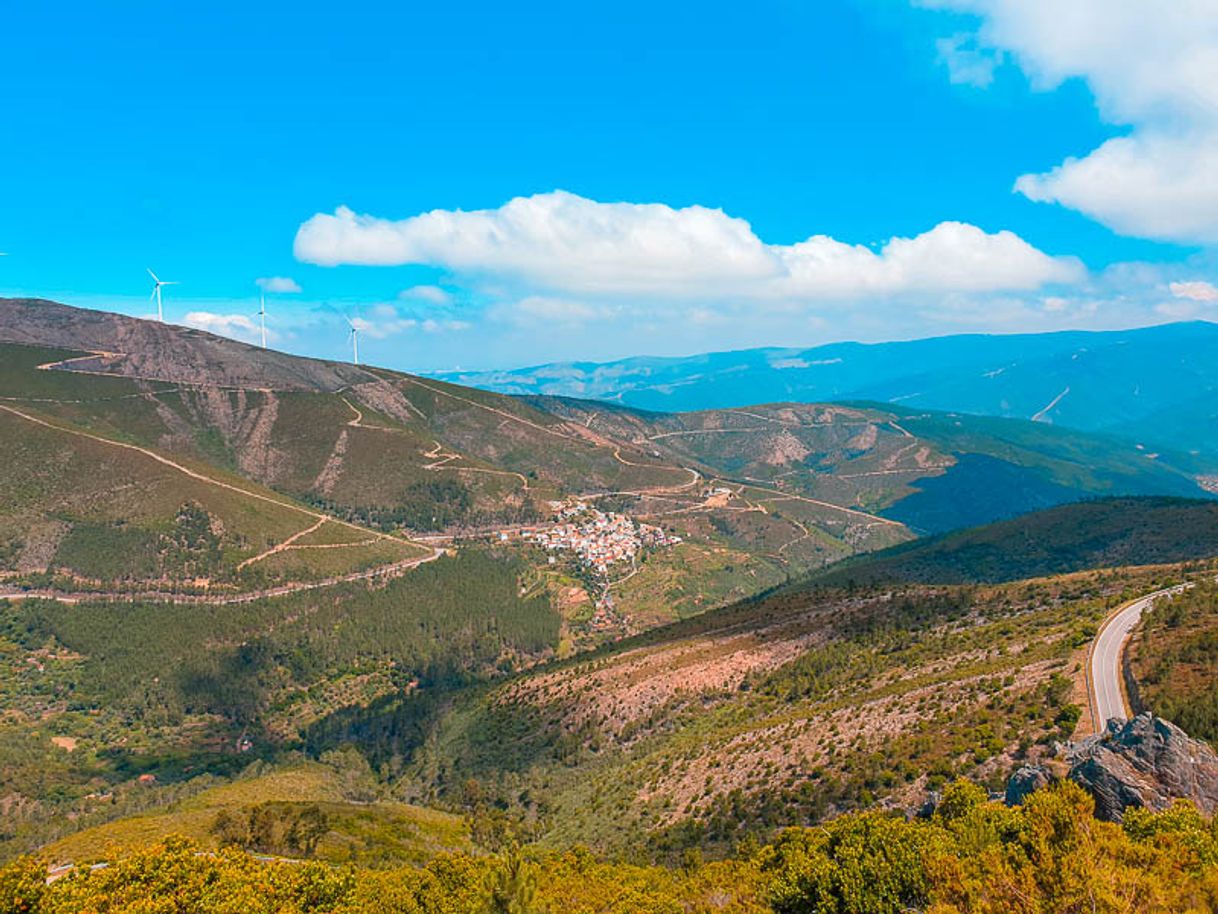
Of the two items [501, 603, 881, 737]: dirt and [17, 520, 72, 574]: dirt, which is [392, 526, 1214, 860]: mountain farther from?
[17, 520, 72, 574]: dirt

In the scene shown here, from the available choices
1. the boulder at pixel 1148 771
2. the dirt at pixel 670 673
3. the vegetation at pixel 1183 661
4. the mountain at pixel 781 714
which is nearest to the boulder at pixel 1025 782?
the boulder at pixel 1148 771

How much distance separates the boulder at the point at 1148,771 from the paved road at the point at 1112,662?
38.8ft

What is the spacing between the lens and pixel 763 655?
351 ft

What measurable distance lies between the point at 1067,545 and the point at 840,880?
14382cm

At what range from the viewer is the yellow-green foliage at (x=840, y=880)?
25.0 meters

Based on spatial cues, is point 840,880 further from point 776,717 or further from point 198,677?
point 198,677

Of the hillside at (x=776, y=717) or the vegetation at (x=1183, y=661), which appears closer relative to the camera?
the vegetation at (x=1183, y=661)

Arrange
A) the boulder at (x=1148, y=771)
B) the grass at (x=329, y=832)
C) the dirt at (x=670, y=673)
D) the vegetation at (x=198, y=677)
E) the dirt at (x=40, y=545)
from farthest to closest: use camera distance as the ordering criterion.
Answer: the dirt at (x=40, y=545) → the vegetation at (x=198, y=677) → the dirt at (x=670, y=673) → the grass at (x=329, y=832) → the boulder at (x=1148, y=771)

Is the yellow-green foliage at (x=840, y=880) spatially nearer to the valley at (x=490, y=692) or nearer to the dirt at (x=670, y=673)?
the valley at (x=490, y=692)

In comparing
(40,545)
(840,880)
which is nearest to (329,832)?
(840,880)

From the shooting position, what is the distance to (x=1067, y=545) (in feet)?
477

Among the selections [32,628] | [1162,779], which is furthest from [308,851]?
[32,628]

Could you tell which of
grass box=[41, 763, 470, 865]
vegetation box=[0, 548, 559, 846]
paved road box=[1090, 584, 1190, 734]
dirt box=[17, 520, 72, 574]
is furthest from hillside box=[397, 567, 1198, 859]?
dirt box=[17, 520, 72, 574]

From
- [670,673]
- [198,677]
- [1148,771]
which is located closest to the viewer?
[1148,771]
